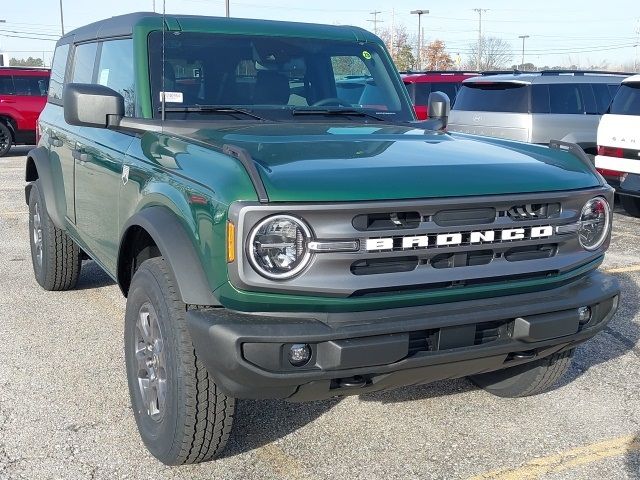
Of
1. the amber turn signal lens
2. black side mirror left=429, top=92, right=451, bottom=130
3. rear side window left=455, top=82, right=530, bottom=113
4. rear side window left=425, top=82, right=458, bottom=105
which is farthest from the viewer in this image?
rear side window left=425, top=82, right=458, bottom=105

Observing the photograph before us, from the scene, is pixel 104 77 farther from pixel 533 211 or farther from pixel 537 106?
pixel 537 106

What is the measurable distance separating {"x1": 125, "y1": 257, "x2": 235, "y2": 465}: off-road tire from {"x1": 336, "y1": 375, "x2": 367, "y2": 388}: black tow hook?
1.63 feet

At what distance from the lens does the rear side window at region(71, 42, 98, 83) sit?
5.08 meters

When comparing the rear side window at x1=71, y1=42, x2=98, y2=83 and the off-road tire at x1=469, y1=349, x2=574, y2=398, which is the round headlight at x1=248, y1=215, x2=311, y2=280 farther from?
the rear side window at x1=71, y1=42, x2=98, y2=83

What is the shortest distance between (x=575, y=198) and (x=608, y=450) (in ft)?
3.83

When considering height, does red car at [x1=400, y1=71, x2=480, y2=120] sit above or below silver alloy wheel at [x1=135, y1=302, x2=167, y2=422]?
above

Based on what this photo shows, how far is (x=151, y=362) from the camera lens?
3402mm

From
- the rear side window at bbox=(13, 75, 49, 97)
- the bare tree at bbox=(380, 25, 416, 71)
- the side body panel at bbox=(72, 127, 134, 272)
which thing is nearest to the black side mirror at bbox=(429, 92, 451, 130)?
the side body panel at bbox=(72, 127, 134, 272)

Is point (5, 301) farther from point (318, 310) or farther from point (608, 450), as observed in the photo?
point (608, 450)

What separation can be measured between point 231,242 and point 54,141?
10.6ft

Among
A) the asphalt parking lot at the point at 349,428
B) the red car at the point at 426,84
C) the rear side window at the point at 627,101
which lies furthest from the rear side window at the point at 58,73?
the red car at the point at 426,84

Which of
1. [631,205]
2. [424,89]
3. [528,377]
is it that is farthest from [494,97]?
[528,377]

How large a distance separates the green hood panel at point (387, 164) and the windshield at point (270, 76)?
0.34m

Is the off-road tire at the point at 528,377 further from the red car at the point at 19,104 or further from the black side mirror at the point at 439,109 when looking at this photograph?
the red car at the point at 19,104
